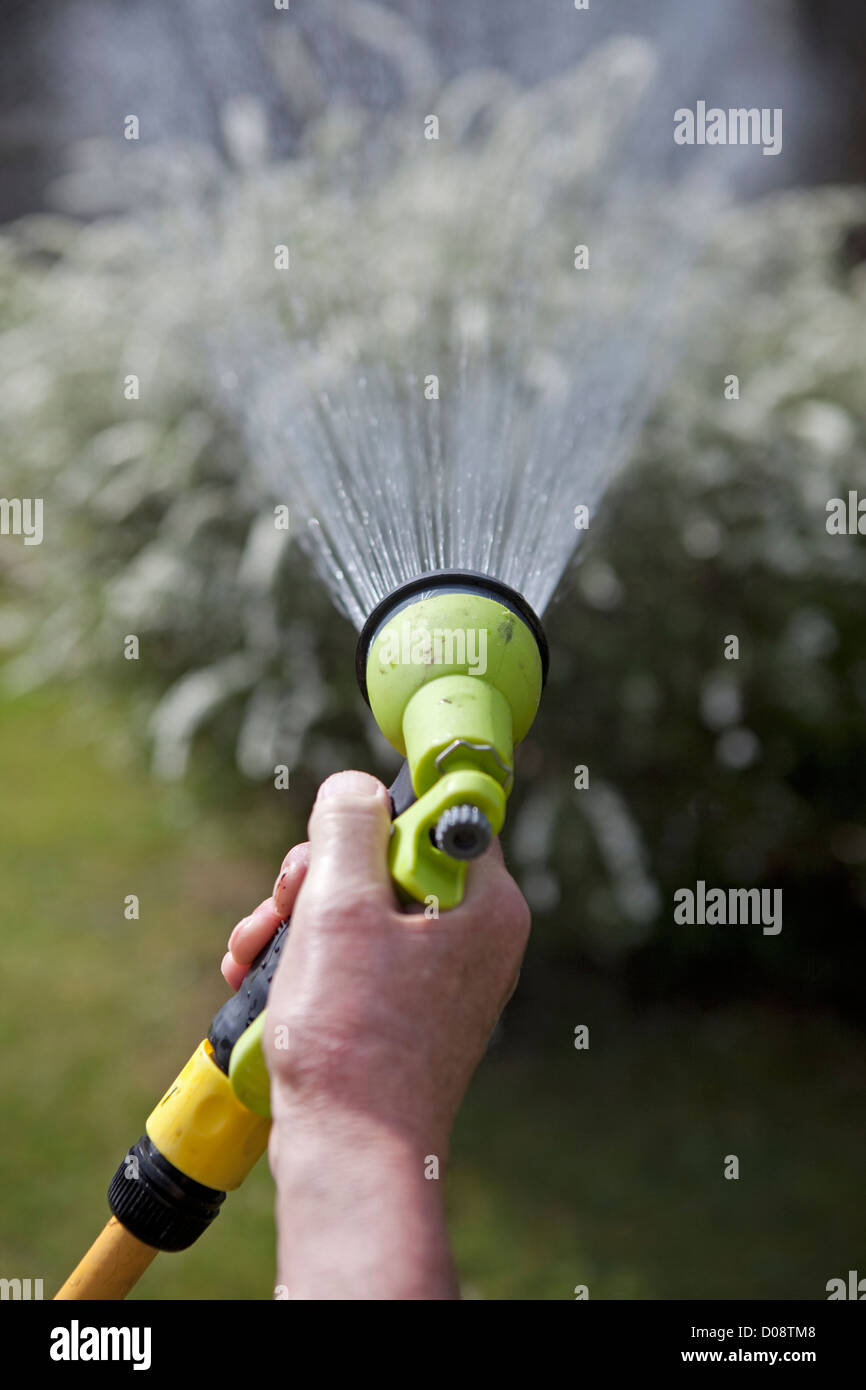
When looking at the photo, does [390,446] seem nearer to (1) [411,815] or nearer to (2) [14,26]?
(1) [411,815]

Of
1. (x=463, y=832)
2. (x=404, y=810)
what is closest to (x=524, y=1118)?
(x=404, y=810)

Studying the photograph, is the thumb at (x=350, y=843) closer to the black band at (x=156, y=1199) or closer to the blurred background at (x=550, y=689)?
the black band at (x=156, y=1199)

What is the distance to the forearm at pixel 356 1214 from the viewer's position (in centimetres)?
80

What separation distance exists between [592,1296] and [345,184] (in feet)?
8.14

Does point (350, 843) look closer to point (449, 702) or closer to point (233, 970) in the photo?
point (449, 702)

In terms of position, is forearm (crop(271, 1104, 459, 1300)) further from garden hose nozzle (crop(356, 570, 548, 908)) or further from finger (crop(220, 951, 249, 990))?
finger (crop(220, 951, 249, 990))

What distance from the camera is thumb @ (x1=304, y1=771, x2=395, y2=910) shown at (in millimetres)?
927

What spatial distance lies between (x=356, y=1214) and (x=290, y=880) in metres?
0.33

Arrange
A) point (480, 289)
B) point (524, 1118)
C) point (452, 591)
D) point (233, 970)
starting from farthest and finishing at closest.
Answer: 1. point (524, 1118)
2. point (480, 289)
3. point (233, 970)
4. point (452, 591)

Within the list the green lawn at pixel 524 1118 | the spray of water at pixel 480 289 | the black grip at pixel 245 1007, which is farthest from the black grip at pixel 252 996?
the green lawn at pixel 524 1118

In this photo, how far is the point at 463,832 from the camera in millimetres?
896

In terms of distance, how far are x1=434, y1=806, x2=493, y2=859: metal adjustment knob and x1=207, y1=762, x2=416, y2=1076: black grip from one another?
12cm

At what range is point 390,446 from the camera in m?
1.91
